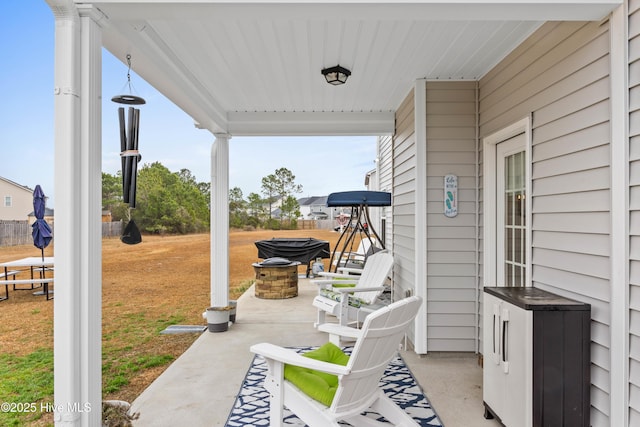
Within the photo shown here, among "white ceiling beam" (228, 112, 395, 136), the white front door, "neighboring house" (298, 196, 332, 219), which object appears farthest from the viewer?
"neighboring house" (298, 196, 332, 219)

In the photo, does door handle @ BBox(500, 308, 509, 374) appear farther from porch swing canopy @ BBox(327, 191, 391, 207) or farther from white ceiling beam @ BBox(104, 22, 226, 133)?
porch swing canopy @ BBox(327, 191, 391, 207)

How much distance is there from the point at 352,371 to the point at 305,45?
2.50 m

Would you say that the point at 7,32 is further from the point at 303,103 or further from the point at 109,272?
the point at 109,272

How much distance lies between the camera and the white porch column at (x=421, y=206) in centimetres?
405

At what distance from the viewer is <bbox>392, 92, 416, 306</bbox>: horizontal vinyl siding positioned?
14.5 ft

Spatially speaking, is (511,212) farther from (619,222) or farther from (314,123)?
(314,123)

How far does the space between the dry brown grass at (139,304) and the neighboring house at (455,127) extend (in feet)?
4.08

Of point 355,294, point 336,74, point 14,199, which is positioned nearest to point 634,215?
point 336,74

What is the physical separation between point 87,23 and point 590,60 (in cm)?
272

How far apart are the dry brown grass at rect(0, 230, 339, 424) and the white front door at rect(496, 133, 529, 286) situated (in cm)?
339

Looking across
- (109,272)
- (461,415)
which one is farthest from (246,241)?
(461,415)

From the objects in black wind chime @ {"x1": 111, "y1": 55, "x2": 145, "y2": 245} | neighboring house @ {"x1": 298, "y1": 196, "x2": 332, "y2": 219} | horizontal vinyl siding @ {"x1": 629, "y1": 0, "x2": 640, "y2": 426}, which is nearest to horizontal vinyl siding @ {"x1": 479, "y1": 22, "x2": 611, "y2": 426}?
horizontal vinyl siding @ {"x1": 629, "y1": 0, "x2": 640, "y2": 426}

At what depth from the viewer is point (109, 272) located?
11.2m

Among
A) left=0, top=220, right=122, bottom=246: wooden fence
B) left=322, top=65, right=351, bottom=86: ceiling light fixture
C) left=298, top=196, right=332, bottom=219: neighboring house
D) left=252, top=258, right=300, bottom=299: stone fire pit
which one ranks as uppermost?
left=322, top=65, right=351, bottom=86: ceiling light fixture
